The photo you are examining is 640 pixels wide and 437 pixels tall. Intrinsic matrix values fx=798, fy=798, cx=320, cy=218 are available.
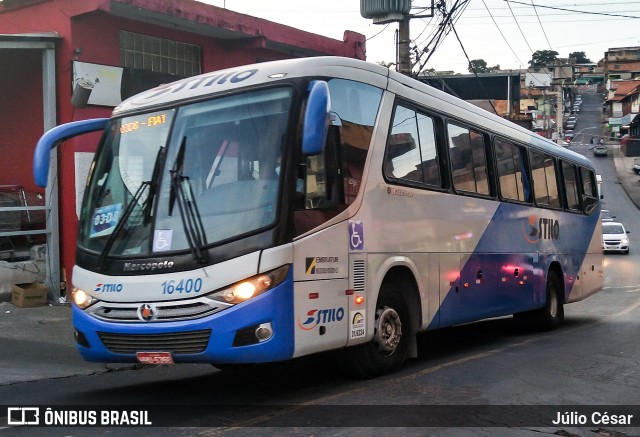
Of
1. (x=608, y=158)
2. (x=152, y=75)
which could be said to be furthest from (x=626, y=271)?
(x=608, y=158)

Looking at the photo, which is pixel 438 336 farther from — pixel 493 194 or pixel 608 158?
pixel 608 158

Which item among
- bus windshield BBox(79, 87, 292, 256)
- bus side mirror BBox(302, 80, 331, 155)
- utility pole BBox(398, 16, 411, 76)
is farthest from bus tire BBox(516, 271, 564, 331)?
bus side mirror BBox(302, 80, 331, 155)

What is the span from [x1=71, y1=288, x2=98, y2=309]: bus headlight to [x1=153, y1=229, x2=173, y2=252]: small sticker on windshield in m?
0.84

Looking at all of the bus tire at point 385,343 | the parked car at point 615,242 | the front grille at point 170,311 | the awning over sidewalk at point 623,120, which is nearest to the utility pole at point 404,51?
the bus tire at point 385,343

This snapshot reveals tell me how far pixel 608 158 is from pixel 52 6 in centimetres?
8306

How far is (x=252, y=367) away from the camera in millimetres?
9312

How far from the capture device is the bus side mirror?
6551 mm

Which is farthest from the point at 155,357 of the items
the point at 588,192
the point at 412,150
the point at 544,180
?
the point at 588,192

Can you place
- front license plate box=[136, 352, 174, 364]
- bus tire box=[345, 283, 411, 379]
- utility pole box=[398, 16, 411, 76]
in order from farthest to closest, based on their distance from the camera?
utility pole box=[398, 16, 411, 76]
bus tire box=[345, 283, 411, 379]
front license plate box=[136, 352, 174, 364]

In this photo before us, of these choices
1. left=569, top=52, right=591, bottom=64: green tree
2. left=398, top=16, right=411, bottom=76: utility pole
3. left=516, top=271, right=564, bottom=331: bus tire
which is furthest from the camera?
left=569, top=52, right=591, bottom=64: green tree

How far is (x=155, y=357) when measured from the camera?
22.6ft

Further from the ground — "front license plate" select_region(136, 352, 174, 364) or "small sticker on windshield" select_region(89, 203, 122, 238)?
"small sticker on windshield" select_region(89, 203, 122, 238)

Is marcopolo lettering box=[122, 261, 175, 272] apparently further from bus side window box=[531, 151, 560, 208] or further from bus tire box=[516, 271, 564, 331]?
bus tire box=[516, 271, 564, 331]

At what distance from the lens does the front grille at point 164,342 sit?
6.74 meters
